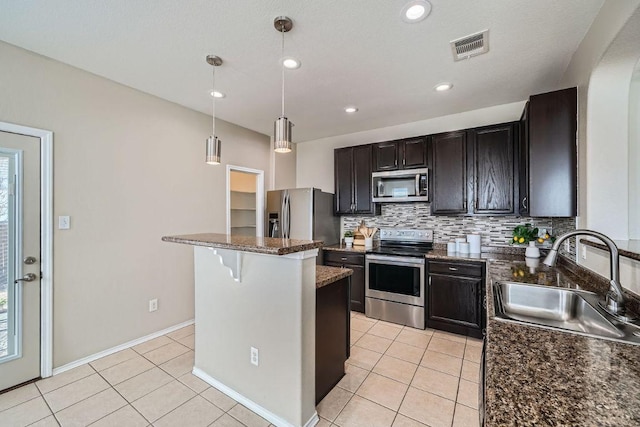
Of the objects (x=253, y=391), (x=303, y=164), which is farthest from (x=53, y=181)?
(x=303, y=164)

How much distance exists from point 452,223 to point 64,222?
13.8 feet

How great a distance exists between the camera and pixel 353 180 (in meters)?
4.09

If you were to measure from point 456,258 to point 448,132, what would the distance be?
1.53 meters

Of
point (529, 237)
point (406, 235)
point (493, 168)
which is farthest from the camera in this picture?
point (406, 235)

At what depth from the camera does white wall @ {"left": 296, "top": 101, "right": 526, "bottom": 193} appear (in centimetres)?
335

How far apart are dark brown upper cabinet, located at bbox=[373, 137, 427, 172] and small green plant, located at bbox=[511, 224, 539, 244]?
1269mm

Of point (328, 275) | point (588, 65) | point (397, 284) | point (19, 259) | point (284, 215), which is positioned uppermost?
point (588, 65)

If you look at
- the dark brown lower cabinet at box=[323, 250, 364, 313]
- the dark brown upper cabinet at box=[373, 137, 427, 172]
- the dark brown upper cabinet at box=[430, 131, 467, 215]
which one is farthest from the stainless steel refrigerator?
the dark brown upper cabinet at box=[430, 131, 467, 215]

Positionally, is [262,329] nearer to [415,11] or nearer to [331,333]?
[331,333]

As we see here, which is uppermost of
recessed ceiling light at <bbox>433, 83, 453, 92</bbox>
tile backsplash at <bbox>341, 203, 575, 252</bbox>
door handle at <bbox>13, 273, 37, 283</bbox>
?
recessed ceiling light at <bbox>433, 83, 453, 92</bbox>

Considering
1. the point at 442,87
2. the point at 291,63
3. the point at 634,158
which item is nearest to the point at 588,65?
the point at 634,158

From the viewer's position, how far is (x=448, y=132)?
10.9 ft

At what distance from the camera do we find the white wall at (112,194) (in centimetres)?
234

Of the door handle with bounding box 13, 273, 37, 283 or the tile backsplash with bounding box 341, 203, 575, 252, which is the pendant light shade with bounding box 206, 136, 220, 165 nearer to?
the door handle with bounding box 13, 273, 37, 283
